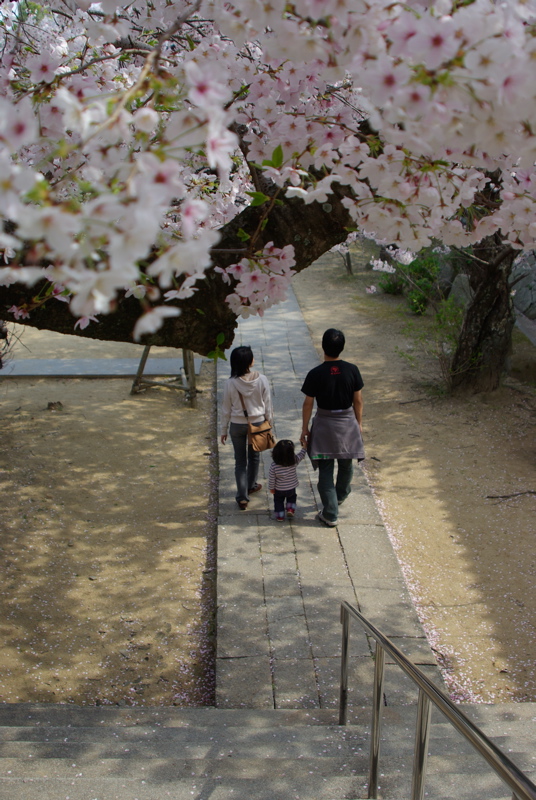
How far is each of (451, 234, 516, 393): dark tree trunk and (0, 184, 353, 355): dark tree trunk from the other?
13.2ft

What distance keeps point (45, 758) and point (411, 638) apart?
74.9 inches

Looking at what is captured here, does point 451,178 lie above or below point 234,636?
above

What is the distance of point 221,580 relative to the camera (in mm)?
3938

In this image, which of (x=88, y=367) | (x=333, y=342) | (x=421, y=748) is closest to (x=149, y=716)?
(x=421, y=748)

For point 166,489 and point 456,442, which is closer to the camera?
point 166,489

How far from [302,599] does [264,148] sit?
7.90ft

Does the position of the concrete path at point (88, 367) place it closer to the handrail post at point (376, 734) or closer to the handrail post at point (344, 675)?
the handrail post at point (344, 675)

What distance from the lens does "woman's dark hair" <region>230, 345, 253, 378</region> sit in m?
4.32

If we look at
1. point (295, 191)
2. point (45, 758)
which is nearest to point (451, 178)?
point (295, 191)

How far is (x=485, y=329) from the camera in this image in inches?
264

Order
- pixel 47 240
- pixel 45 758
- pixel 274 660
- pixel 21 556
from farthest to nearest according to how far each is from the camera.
Answer: pixel 21 556 < pixel 274 660 < pixel 45 758 < pixel 47 240

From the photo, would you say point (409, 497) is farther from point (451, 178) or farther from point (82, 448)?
point (451, 178)

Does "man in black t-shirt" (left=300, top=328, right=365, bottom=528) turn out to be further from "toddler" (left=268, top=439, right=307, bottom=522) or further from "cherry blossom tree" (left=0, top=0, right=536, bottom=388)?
"cherry blossom tree" (left=0, top=0, right=536, bottom=388)

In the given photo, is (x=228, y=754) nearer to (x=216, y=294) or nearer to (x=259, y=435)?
(x=216, y=294)
